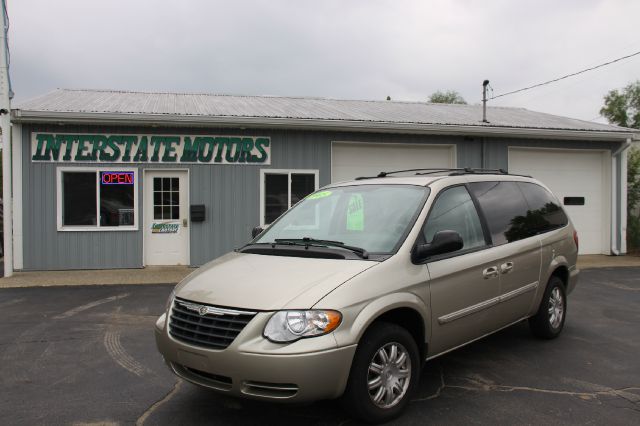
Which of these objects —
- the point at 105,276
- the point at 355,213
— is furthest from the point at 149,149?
the point at 355,213

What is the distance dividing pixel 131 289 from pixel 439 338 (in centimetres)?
641

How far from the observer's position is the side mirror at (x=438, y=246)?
12.1 feet

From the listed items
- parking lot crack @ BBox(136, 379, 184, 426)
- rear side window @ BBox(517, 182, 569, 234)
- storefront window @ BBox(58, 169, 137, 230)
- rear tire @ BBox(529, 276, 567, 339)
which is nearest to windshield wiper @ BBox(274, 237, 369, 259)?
parking lot crack @ BBox(136, 379, 184, 426)

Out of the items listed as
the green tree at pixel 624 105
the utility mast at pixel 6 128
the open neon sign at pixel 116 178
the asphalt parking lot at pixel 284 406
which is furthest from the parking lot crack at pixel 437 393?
the green tree at pixel 624 105

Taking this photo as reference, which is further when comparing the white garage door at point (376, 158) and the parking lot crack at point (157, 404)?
the white garage door at point (376, 158)

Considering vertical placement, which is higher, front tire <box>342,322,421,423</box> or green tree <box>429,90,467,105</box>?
green tree <box>429,90,467,105</box>

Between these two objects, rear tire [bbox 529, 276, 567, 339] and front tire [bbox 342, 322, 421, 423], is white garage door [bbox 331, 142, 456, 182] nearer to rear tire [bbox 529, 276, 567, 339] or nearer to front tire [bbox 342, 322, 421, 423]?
rear tire [bbox 529, 276, 567, 339]

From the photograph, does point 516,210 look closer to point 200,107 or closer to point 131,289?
point 131,289

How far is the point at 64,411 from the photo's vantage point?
3730 millimetres

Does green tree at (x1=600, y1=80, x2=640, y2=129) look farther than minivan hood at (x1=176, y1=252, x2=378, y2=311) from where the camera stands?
Yes

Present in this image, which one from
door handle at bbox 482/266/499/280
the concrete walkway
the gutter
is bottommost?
the concrete walkway

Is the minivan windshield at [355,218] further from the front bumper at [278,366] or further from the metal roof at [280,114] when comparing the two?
the metal roof at [280,114]

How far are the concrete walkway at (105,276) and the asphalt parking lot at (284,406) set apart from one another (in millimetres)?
2570

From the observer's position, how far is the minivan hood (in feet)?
10.4
